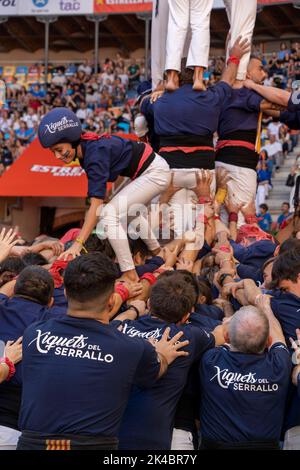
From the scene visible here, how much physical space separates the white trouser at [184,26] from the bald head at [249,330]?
3.44 meters

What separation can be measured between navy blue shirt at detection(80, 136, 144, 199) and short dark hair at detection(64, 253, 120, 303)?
2.07 metres

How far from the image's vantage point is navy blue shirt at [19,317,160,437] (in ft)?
Answer: 11.4

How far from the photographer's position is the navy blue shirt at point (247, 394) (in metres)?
4.10

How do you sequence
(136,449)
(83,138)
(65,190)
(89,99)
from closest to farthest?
1. (136,449)
2. (83,138)
3. (65,190)
4. (89,99)

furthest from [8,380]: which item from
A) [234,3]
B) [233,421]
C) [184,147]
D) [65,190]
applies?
[65,190]

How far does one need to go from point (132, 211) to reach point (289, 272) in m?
2.09

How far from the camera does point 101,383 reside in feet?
11.5

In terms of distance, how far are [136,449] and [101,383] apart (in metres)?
0.77

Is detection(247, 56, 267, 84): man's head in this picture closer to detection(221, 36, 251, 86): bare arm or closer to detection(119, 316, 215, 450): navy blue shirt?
detection(221, 36, 251, 86): bare arm

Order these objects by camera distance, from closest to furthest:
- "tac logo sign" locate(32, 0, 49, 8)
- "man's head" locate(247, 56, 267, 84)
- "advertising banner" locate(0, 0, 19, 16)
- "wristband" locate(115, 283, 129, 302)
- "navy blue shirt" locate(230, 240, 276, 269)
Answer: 1. "wristband" locate(115, 283, 129, 302)
2. "navy blue shirt" locate(230, 240, 276, 269)
3. "man's head" locate(247, 56, 267, 84)
4. "tac logo sign" locate(32, 0, 49, 8)
5. "advertising banner" locate(0, 0, 19, 16)

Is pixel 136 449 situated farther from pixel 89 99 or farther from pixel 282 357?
pixel 89 99

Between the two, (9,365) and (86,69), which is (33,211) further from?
(9,365)

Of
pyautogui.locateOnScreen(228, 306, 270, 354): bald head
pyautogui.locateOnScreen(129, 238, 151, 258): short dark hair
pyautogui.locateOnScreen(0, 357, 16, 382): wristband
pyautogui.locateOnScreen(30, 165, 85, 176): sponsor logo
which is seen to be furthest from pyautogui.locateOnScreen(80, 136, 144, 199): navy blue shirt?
pyautogui.locateOnScreen(30, 165, 85, 176): sponsor logo

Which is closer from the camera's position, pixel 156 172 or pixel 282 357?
pixel 282 357
